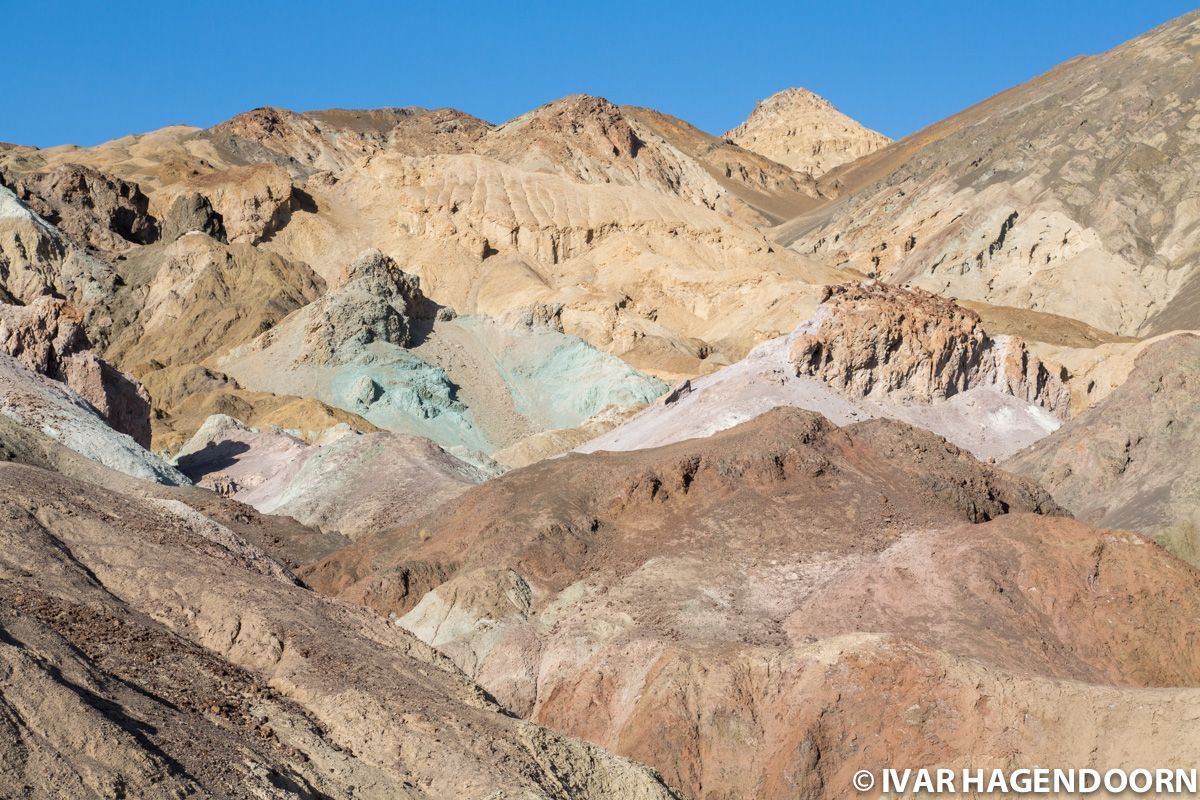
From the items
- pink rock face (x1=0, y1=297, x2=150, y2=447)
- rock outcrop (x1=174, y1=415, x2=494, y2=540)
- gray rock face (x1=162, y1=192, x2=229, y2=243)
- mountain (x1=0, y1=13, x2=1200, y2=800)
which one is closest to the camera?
mountain (x1=0, y1=13, x2=1200, y2=800)

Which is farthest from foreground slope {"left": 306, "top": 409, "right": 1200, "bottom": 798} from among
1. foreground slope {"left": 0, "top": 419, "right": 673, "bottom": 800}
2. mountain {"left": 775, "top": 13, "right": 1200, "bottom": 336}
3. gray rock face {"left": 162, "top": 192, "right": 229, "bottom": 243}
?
mountain {"left": 775, "top": 13, "right": 1200, "bottom": 336}

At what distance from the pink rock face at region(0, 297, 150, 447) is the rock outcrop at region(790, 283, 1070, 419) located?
59.3 ft

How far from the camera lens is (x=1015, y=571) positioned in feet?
78.1

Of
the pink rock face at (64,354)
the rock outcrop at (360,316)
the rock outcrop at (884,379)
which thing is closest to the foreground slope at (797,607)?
the rock outcrop at (884,379)

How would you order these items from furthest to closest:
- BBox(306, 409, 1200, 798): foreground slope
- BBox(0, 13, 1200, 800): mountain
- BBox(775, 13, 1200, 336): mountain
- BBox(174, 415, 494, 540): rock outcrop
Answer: BBox(775, 13, 1200, 336): mountain < BBox(174, 415, 494, 540): rock outcrop < BBox(306, 409, 1200, 798): foreground slope < BBox(0, 13, 1200, 800): mountain

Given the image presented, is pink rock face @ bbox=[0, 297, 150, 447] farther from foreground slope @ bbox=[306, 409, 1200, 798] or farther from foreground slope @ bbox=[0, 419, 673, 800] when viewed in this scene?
foreground slope @ bbox=[0, 419, 673, 800]

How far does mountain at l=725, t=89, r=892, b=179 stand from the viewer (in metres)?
171

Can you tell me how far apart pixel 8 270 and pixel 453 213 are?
20.9 meters

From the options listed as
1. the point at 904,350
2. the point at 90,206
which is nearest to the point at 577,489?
the point at 904,350

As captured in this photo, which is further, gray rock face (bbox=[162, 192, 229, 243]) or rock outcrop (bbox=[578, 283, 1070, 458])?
gray rock face (bbox=[162, 192, 229, 243])

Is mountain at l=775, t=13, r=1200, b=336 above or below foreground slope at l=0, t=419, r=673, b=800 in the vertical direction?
above

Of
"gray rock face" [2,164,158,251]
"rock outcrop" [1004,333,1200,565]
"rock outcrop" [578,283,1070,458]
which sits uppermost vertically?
"gray rock face" [2,164,158,251]

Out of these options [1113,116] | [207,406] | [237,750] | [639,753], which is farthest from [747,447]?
[1113,116]

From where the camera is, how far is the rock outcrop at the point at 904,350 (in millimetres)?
43656
